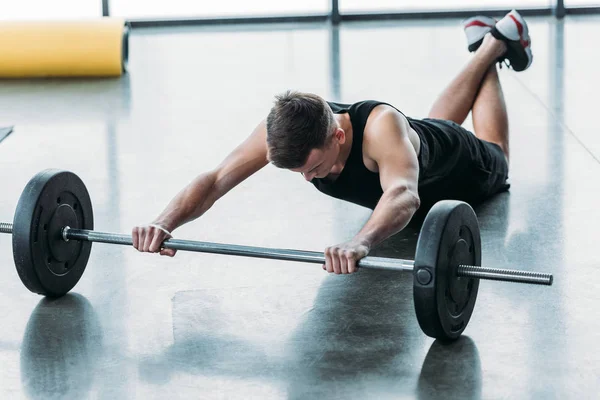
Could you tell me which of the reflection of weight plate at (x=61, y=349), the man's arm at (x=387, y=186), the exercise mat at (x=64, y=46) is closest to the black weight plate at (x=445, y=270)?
the man's arm at (x=387, y=186)

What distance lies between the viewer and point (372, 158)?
108 inches

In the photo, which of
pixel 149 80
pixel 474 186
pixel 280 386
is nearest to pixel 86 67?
pixel 149 80

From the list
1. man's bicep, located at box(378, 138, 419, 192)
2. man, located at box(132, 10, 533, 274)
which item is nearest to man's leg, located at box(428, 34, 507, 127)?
man, located at box(132, 10, 533, 274)

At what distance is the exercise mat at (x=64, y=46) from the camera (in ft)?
18.6

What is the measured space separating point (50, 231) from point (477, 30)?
82.1 inches

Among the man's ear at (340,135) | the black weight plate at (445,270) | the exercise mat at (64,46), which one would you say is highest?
the exercise mat at (64,46)

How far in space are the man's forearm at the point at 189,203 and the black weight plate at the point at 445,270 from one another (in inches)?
28.4

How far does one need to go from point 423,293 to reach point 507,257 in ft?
A: 2.70

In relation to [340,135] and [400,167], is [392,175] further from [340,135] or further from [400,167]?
[340,135]

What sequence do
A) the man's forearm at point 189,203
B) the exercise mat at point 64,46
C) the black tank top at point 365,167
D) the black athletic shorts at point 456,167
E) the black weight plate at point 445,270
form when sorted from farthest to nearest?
the exercise mat at point 64,46 → the black athletic shorts at point 456,167 → the black tank top at point 365,167 → the man's forearm at point 189,203 → the black weight plate at point 445,270

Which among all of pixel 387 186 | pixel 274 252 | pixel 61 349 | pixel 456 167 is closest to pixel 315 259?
pixel 274 252

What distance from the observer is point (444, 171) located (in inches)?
127

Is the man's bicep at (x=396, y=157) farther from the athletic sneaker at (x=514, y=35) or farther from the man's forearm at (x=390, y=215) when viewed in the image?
the athletic sneaker at (x=514, y=35)

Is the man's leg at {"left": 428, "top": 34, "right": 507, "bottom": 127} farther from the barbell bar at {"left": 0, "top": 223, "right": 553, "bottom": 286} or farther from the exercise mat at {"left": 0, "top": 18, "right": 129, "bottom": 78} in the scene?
the exercise mat at {"left": 0, "top": 18, "right": 129, "bottom": 78}
